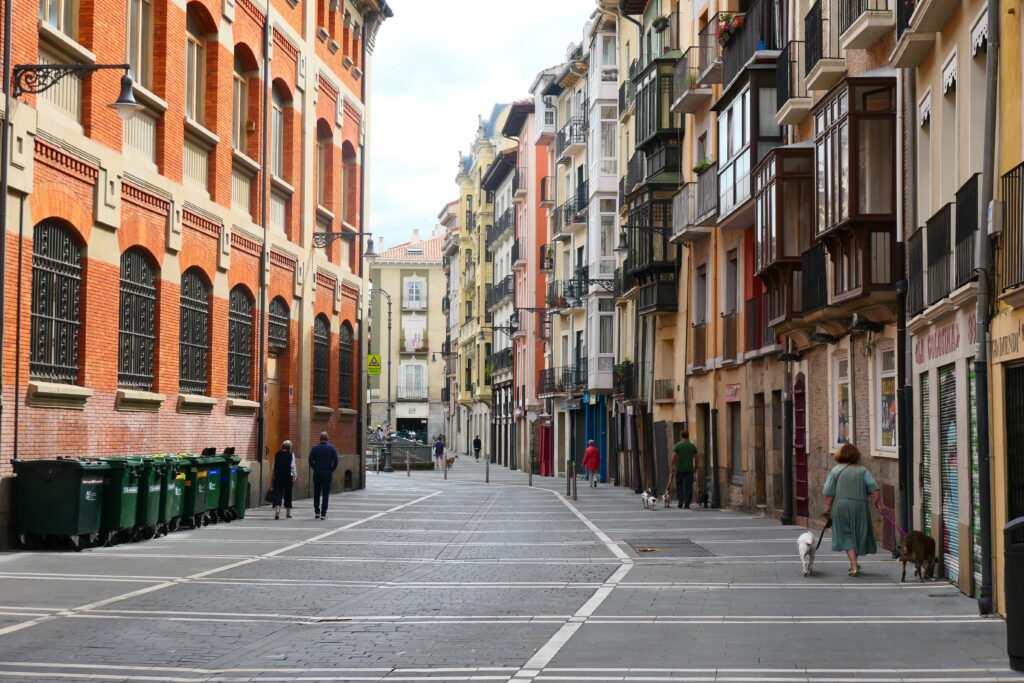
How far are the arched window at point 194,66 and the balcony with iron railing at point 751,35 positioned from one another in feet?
34.0

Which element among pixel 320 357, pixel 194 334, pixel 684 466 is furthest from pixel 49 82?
pixel 320 357

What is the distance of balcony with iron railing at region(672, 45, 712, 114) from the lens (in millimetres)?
A: 34094

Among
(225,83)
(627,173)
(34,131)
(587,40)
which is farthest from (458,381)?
(34,131)

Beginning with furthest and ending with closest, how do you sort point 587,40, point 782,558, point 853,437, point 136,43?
point 587,40
point 136,43
point 853,437
point 782,558

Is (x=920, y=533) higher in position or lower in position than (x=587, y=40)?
lower

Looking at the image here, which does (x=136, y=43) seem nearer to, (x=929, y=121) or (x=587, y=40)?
(x=929, y=121)

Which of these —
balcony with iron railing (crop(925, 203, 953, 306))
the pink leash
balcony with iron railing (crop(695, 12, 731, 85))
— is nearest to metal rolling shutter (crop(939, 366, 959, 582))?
balcony with iron railing (crop(925, 203, 953, 306))

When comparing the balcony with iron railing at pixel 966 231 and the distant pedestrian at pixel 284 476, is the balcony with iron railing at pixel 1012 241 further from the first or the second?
the distant pedestrian at pixel 284 476

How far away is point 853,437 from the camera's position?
2258 cm

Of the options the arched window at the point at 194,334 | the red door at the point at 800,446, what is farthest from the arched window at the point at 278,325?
the red door at the point at 800,446

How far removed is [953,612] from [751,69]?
16.9 m

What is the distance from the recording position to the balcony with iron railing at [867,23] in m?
19.7

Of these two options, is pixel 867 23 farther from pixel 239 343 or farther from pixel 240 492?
pixel 239 343

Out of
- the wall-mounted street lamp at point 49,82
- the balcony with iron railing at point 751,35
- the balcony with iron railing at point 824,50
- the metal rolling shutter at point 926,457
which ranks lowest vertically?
the metal rolling shutter at point 926,457
